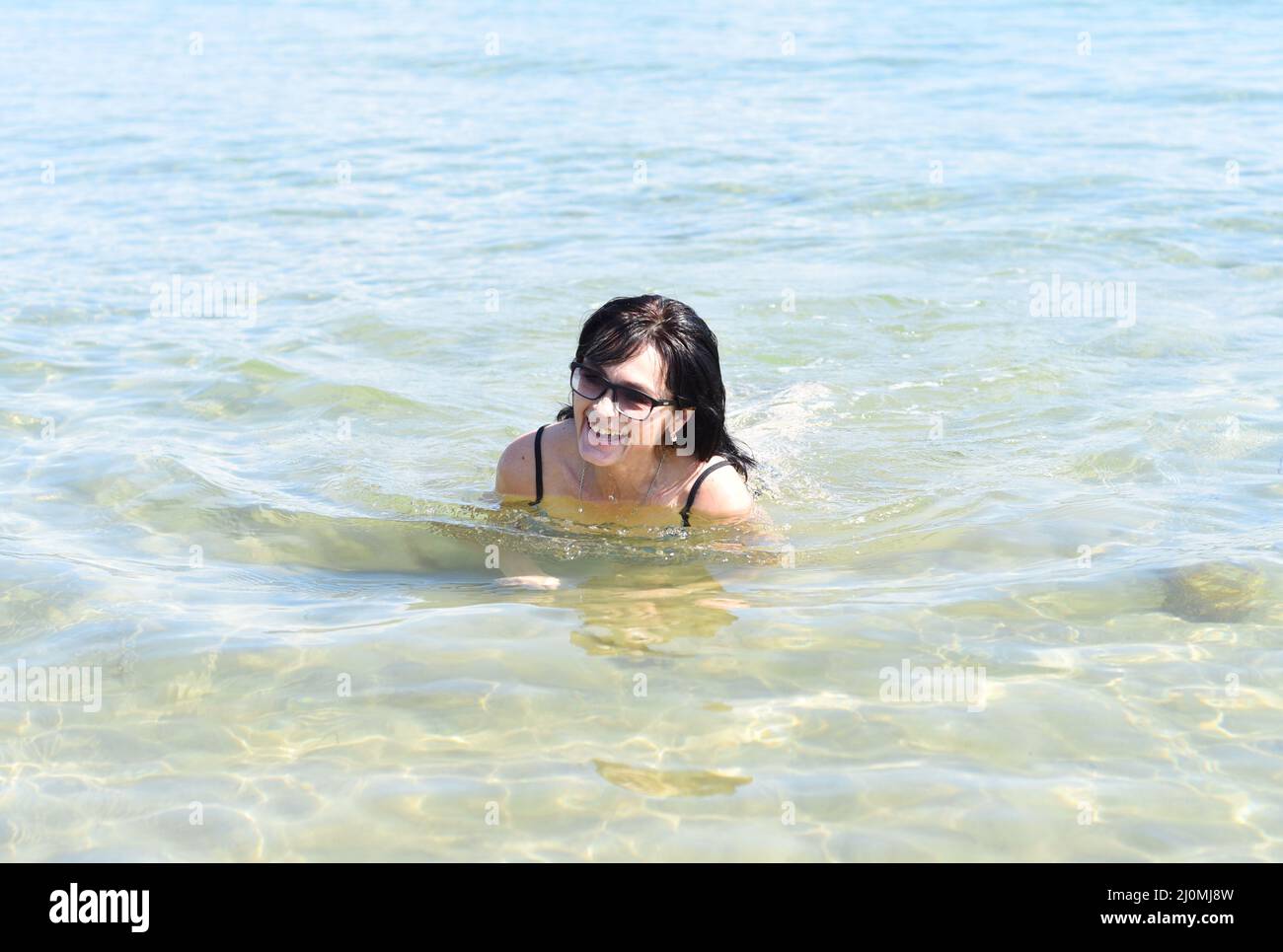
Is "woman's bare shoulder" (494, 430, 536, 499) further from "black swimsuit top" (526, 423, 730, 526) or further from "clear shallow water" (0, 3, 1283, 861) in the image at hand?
"clear shallow water" (0, 3, 1283, 861)

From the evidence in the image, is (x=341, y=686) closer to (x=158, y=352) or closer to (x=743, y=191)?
(x=158, y=352)

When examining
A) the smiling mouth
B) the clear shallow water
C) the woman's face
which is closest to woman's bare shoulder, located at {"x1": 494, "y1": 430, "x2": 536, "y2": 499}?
the clear shallow water

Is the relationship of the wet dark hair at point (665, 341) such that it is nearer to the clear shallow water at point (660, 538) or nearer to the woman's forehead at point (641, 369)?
the woman's forehead at point (641, 369)

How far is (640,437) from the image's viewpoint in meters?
4.75

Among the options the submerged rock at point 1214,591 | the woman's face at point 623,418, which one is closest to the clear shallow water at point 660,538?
the submerged rock at point 1214,591

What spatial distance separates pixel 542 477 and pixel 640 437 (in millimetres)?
578

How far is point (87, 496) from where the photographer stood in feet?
18.5

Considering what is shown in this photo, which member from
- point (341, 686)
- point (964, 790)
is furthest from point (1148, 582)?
point (341, 686)

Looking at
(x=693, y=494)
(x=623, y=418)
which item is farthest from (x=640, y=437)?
(x=693, y=494)

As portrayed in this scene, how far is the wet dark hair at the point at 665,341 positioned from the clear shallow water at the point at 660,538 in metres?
0.64

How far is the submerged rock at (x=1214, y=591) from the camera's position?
4355mm

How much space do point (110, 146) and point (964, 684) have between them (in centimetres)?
1192

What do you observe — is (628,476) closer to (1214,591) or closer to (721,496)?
(721,496)

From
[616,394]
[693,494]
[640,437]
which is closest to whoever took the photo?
[616,394]
